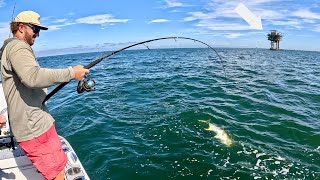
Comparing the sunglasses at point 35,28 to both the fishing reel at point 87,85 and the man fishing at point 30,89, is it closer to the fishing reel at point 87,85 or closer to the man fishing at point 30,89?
the man fishing at point 30,89

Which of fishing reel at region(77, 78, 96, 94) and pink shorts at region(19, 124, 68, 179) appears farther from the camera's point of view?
fishing reel at region(77, 78, 96, 94)

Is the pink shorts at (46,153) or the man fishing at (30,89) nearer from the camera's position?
the man fishing at (30,89)

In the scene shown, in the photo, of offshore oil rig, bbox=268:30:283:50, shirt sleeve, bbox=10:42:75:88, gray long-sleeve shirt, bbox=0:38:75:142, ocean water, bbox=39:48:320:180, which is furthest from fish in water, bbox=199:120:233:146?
offshore oil rig, bbox=268:30:283:50

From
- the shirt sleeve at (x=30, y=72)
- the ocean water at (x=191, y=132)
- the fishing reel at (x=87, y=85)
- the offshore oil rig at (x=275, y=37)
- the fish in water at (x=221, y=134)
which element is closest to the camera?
the shirt sleeve at (x=30, y=72)

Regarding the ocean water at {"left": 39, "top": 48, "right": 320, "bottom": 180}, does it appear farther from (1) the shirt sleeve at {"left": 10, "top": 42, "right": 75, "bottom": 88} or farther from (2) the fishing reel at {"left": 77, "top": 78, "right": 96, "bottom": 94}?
(1) the shirt sleeve at {"left": 10, "top": 42, "right": 75, "bottom": 88}

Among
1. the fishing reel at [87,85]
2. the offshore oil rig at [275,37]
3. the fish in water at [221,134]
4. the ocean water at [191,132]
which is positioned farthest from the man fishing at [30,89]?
the offshore oil rig at [275,37]

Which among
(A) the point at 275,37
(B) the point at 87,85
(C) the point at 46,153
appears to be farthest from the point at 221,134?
(A) the point at 275,37

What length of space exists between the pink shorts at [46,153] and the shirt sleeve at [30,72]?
1005 mm

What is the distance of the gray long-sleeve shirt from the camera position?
11.6 feet

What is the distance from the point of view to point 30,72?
3520 mm

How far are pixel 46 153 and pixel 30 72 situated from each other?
1427 mm

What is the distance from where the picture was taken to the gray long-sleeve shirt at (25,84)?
354 centimetres

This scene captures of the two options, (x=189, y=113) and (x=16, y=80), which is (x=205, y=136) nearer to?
(x=189, y=113)

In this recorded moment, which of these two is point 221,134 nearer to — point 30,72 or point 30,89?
point 30,89
